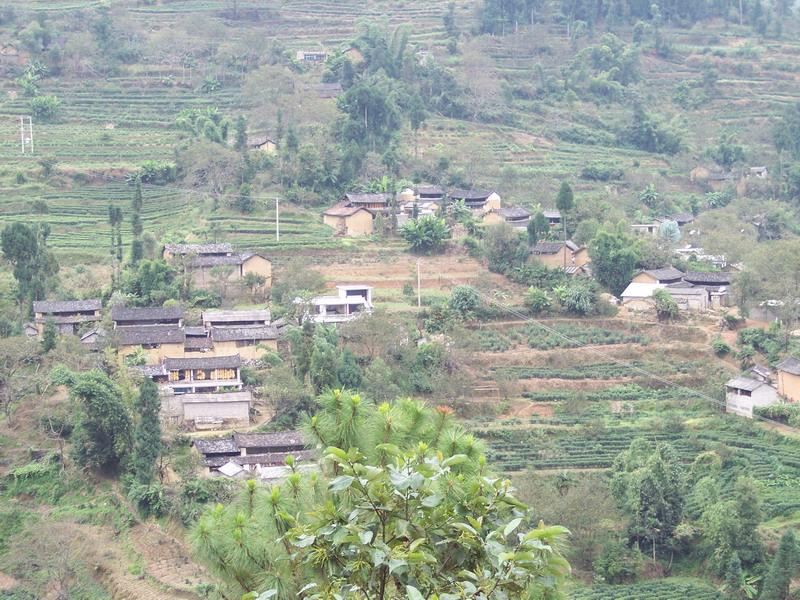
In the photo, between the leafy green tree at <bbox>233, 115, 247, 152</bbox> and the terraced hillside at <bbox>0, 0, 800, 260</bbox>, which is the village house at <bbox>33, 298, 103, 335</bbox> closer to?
the terraced hillside at <bbox>0, 0, 800, 260</bbox>

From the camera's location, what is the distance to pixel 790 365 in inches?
1073

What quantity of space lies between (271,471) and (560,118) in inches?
1134

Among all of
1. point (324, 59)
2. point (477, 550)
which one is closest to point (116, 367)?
point (477, 550)

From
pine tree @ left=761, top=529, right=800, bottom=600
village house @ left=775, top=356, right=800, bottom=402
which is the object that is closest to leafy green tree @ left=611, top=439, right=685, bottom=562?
pine tree @ left=761, top=529, right=800, bottom=600

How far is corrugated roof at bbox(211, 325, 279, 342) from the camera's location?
91.8ft

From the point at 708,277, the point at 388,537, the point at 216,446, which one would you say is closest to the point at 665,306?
the point at 708,277

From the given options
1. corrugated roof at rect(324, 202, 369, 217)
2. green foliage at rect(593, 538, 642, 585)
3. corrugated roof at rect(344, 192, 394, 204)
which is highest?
corrugated roof at rect(344, 192, 394, 204)

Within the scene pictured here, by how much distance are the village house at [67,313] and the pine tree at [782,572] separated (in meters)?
16.2

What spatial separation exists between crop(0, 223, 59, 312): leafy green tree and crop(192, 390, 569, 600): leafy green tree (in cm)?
2369

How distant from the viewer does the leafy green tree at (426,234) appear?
34031 millimetres

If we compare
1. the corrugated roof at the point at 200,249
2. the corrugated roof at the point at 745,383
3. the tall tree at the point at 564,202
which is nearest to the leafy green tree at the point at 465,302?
the tall tree at the point at 564,202

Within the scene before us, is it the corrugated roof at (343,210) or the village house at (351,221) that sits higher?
the corrugated roof at (343,210)

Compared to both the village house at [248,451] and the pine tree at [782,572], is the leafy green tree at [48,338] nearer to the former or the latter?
the village house at [248,451]

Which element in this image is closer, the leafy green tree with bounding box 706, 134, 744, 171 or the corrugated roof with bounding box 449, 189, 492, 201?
the corrugated roof with bounding box 449, 189, 492, 201
